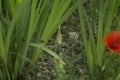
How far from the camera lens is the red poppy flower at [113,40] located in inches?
48.2

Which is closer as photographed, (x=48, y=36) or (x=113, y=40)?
(x=113, y=40)

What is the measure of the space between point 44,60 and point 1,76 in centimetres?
35

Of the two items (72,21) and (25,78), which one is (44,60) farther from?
(72,21)

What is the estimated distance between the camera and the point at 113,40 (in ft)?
4.23

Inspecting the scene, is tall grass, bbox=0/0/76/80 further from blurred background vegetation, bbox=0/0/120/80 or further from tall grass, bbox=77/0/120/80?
tall grass, bbox=77/0/120/80

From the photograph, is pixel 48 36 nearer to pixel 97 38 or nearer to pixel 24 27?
pixel 24 27

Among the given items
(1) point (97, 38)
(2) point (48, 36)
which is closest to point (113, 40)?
(1) point (97, 38)

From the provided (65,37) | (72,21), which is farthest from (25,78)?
(72,21)

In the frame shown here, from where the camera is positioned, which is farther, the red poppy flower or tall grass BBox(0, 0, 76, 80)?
tall grass BBox(0, 0, 76, 80)

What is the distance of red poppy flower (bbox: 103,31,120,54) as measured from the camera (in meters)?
1.23

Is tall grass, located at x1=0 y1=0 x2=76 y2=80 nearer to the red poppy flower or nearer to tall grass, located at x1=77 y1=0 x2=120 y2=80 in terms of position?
tall grass, located at x1=77 y1=0 x2=120 y2=80

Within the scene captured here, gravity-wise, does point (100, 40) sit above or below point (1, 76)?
above

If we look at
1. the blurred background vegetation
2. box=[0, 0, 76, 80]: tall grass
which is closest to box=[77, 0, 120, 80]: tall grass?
the blurred background vegetation

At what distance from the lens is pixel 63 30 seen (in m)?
1.89
